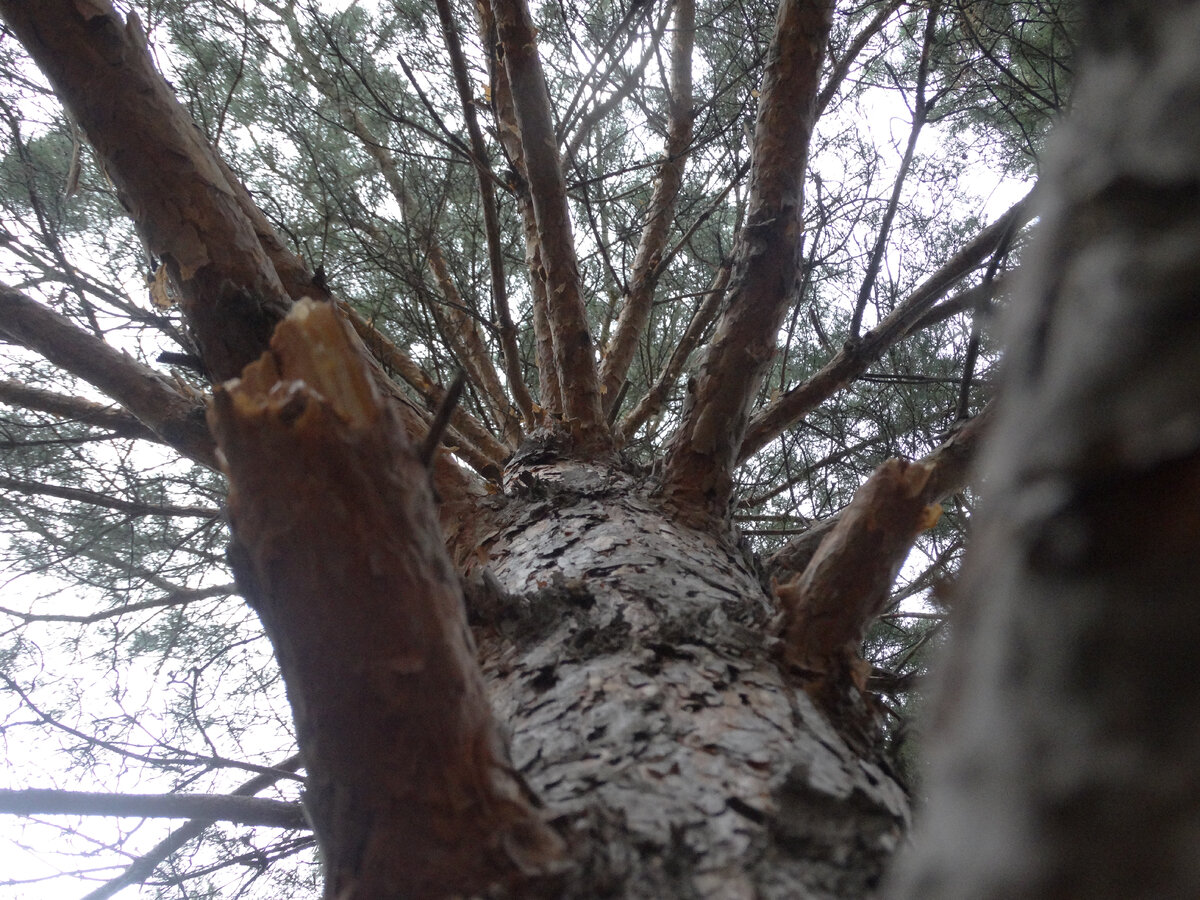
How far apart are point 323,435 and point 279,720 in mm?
2332

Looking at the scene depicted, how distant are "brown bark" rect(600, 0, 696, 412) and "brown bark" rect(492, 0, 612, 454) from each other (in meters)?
0.42

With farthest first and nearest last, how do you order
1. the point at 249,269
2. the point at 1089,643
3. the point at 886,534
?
the point at 249,269
the point at 886,534
the point at 1089,643

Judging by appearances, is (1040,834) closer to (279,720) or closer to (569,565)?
(569,565)

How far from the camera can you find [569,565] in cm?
107

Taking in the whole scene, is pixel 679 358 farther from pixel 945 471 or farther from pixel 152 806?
pixel 152 806

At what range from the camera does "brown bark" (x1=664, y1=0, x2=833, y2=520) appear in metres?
1.27

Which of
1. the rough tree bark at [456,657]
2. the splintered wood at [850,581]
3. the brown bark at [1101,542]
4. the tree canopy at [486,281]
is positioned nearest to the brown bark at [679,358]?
the tree canopy at [486,281]

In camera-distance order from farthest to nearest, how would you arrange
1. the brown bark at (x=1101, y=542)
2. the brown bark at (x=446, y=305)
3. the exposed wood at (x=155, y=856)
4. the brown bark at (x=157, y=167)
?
the brown bark at (x=446, y=305)
the exposed wood at (x=155, y=856)
the brown bark at (x=157, y=167)
the brown bark at (x=1101, y=542)

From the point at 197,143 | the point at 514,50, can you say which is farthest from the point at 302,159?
the point at 197,143

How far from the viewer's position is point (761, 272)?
128cm

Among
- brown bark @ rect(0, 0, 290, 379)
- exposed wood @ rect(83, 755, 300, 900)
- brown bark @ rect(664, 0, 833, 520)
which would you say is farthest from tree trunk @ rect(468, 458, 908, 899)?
exposed wood @ rect(83, 755, 300, 900)

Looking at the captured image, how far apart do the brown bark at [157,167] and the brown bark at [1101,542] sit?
0.95m

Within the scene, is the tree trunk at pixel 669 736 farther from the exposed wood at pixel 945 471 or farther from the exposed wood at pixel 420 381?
the exposed wood at pixel 420 381

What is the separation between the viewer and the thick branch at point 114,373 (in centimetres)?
133
